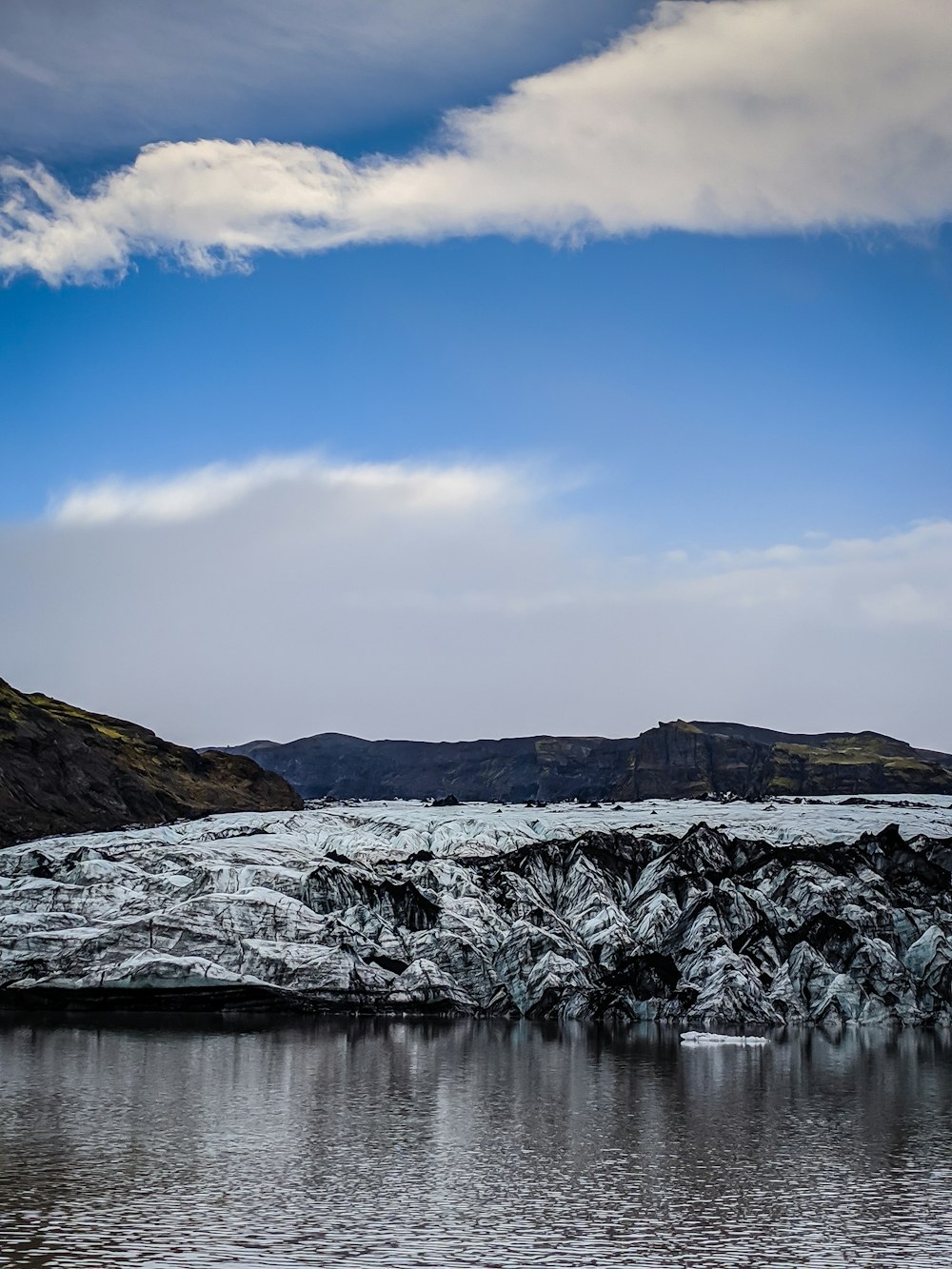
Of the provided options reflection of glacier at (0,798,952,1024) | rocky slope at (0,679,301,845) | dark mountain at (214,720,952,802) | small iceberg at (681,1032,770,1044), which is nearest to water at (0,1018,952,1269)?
small iceberg at (681,1032,770,1044)

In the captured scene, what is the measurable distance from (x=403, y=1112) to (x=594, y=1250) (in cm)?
1484

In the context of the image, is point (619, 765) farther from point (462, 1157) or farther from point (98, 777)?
point (462, 1157)

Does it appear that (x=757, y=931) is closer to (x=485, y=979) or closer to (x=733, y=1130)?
(x=485, y=979)

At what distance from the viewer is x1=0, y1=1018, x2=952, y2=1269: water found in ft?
70.5

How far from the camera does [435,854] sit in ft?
265

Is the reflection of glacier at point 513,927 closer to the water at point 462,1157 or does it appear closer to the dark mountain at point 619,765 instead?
the water at point 462,1157

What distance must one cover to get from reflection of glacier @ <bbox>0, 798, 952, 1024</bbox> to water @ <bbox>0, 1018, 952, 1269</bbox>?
1163 centimetres

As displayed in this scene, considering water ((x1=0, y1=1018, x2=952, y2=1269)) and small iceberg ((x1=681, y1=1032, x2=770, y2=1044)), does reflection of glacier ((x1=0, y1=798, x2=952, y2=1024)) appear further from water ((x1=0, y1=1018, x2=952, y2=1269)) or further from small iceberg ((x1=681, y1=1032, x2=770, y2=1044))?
water ((x1=0, y1=1018, x2=952, y2=1269))

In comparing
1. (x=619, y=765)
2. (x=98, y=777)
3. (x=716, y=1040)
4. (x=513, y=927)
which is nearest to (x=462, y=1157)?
(x=716, y=1040)

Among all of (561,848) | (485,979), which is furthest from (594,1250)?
(561,848)

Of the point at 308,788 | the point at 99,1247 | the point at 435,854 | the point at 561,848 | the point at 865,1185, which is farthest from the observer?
the point at 308,788

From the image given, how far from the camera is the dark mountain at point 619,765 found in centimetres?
14212

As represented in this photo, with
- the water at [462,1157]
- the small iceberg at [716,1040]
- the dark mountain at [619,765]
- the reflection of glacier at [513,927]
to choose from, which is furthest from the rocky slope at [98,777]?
the small iceberg at [716,1040]

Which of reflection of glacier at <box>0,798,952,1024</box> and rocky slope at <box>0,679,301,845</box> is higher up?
rocky slope at <box>0,679,301,845</box>
